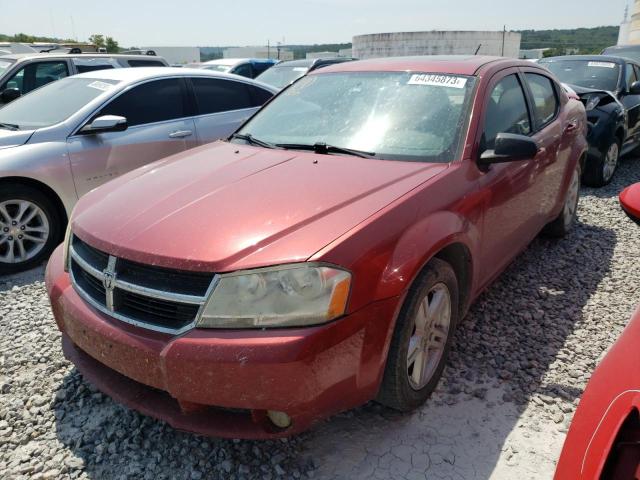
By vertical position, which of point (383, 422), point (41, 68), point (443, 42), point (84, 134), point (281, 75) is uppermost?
point (443, 42)

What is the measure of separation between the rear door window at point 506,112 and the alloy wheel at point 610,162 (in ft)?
11.2

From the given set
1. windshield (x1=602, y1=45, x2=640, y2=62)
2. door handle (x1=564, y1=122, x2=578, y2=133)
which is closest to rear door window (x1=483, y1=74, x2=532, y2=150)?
door handle (x1=564, y1=122, x2=578, y2=133)

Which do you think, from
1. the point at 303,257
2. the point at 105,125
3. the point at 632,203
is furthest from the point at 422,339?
the point at 105,125

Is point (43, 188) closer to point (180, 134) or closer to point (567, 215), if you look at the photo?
point (180, 134)

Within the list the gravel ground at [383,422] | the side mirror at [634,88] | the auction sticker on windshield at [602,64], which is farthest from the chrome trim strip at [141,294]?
the auction sticker on windshield at [602,64]

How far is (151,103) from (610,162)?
5.53 metres

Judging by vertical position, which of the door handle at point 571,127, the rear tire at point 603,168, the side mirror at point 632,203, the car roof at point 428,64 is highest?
the car roof at point 428,64

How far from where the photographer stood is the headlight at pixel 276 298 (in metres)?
1.89

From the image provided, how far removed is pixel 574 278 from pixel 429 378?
2083mm

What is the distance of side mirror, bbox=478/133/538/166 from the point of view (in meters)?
2.77

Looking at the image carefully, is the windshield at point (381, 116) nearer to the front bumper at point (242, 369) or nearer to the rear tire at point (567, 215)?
the front bumper at point (242, 369)

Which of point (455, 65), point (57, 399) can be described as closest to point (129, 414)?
point (57, 399)

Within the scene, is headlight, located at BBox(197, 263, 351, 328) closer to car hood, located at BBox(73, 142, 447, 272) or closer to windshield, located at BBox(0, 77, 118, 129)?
car hood, located at BBox(73, 142, 447, 272)

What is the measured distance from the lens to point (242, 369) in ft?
6.03
